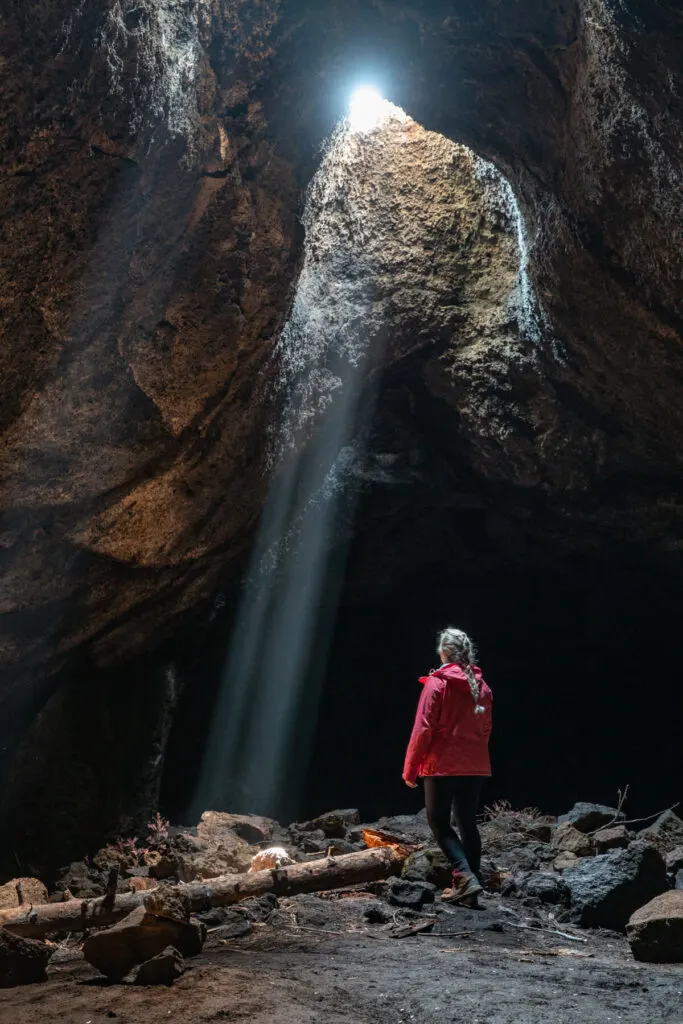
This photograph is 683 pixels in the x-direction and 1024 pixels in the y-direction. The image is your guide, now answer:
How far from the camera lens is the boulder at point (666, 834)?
5.32 metres

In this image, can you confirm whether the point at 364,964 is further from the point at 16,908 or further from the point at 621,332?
the point at 621,332

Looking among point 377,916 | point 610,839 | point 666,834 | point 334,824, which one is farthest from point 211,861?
point 666,834

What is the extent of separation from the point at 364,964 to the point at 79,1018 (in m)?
1.15

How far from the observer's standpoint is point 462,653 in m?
4.40

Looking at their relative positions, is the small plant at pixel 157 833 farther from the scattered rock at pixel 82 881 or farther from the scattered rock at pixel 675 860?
the scattered rock at pixel 675 860

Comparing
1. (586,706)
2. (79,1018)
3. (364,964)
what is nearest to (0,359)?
(79,1018)

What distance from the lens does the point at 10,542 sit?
15.6ft

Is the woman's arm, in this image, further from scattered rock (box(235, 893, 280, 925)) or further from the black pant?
scattered rock (box(235, 893, 280, 925))

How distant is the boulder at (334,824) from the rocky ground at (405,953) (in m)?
1.45

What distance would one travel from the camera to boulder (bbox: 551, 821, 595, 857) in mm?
5289

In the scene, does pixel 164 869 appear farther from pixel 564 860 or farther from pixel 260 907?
pixel 564 860

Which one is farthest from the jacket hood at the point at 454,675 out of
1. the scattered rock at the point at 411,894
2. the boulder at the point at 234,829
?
the boulder at the point at 234,829

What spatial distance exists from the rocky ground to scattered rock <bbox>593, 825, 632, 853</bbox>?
0.6 inches

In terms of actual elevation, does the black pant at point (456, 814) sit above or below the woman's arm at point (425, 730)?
below
